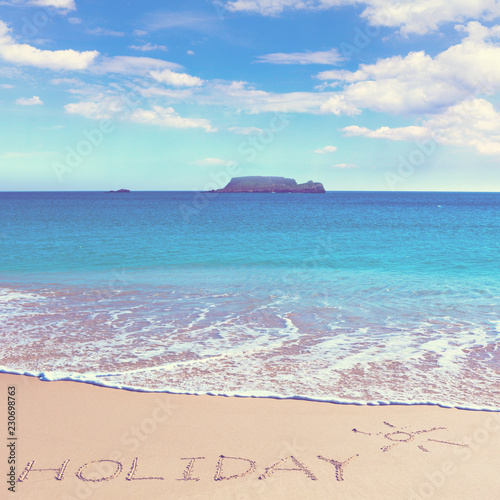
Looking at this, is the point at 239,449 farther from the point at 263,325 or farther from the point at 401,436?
the point at 263,325

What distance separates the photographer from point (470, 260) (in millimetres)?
23656

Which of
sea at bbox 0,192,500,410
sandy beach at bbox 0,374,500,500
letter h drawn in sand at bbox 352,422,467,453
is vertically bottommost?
sandy beach at bbox 0,374,500,500

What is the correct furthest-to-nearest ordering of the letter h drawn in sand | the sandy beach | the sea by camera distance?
the sea < the letter h drawn in sand < the sandy beach

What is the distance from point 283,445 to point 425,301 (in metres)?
10.2

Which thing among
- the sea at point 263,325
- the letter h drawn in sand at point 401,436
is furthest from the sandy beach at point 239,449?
the sea at point 263,325

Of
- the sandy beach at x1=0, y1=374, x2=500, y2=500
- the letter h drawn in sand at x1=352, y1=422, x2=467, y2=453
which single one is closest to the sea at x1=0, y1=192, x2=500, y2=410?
the sandy beach at x1=0, y1=374, x2=500, y2=500

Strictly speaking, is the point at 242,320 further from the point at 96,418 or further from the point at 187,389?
the point at 96,418

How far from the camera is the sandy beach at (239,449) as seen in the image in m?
4.84

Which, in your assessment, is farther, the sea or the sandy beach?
the sea

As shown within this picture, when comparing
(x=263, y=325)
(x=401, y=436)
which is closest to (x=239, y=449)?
(x=401, y=436)

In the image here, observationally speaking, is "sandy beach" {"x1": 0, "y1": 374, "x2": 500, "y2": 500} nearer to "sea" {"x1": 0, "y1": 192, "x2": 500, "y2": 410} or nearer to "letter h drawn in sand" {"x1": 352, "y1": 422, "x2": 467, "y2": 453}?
"letter h drawn in sand" {"x1": 352, "y1": 422, "x2": 467, "y2": 453}

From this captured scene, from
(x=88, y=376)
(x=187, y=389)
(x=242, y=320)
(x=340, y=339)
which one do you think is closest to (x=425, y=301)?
(x=340, y=339)

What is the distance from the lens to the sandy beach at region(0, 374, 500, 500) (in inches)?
191

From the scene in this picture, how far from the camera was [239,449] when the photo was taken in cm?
560
